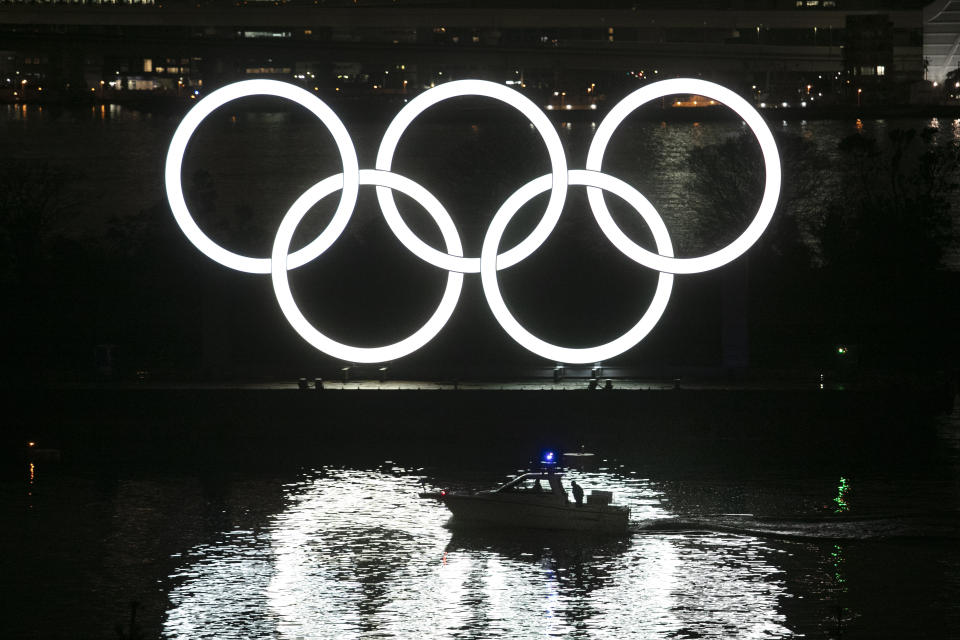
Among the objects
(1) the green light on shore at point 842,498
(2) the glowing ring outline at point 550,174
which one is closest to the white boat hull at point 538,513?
(1) the green light on shore at point 842,498

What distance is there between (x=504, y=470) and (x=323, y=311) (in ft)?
48.9

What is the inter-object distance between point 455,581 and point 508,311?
1034 centimetres

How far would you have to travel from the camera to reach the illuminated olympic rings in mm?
35031

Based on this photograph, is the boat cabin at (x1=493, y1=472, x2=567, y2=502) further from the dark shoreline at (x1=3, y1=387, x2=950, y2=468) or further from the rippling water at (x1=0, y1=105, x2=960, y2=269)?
the rippling water at (x1=0, y1=105, x2=960, y2=269)

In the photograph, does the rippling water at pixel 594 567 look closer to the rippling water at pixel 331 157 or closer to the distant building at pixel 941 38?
the rippling water at pixel 331 157

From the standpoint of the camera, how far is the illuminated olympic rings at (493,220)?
35031mm

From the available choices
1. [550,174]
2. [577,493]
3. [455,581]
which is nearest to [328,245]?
[550,174]

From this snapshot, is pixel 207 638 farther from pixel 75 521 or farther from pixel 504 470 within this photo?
pixel 504 470

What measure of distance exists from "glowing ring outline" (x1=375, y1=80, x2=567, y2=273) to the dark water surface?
469 cm

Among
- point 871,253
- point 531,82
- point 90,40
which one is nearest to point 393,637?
point 871,253

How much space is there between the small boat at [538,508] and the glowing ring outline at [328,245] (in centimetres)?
733

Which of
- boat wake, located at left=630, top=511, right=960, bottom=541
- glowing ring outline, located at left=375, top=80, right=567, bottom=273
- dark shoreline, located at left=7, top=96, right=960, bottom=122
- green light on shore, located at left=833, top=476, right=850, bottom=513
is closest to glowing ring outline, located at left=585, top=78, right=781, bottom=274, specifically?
glowing ring outline, located at left=375, top=80, right=567, bottom=273

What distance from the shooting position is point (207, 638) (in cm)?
2314

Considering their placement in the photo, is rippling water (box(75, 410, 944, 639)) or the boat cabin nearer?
rippling water (box(75, 410, 944, 639))
